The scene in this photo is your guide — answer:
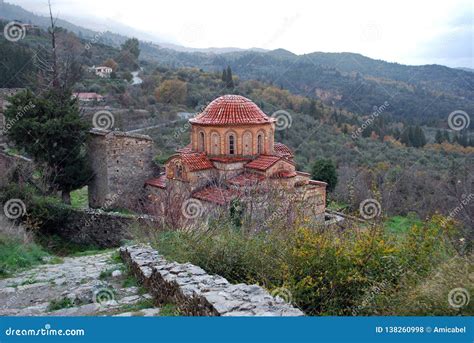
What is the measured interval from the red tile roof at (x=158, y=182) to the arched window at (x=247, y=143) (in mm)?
3446

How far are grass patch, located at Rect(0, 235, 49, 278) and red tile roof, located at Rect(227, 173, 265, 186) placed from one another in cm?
662

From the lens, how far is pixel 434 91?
64.8m

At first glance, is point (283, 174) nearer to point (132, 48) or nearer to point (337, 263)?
point (337, 263)

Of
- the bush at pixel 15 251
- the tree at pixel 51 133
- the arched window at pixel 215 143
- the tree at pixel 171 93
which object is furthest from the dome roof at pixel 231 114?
the tree at pixel 171 93

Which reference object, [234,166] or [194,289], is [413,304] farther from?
[234,166]

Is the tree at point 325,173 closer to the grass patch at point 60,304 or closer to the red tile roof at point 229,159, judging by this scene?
the red tile roof at point 229,159

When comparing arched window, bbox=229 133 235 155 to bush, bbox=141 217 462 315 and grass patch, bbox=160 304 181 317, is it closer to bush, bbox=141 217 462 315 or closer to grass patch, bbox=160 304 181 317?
bush, bbox=141 217 462 315

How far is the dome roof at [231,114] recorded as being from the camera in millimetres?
16578

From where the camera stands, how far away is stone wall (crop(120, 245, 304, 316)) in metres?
4.52

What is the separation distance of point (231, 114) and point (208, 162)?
6.64ft

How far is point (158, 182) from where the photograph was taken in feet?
58.6

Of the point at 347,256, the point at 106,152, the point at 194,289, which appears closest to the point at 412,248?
the point at 347,256

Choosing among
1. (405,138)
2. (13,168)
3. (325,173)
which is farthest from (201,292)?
(405,138)

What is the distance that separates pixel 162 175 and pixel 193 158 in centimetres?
279
